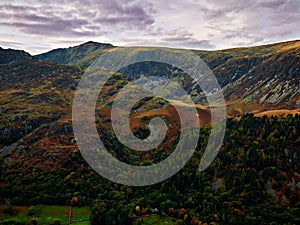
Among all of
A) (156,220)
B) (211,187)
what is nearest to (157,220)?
(156,220)

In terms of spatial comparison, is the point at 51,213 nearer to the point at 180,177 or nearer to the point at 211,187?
the point at 180,177

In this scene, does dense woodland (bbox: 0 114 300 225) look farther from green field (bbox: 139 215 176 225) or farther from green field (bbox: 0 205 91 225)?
green field (bbox: 0 205 91 225)

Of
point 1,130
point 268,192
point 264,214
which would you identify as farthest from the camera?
point 1,130

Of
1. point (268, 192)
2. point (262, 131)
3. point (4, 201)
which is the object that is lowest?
point (4, 201)

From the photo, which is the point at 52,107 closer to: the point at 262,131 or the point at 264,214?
the point at 262,131

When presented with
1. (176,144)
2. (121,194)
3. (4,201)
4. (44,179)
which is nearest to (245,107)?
(176,144)

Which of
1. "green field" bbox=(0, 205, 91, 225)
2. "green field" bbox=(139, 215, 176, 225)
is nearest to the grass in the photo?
"green field" bbox=(139, 215, 176, 225)
